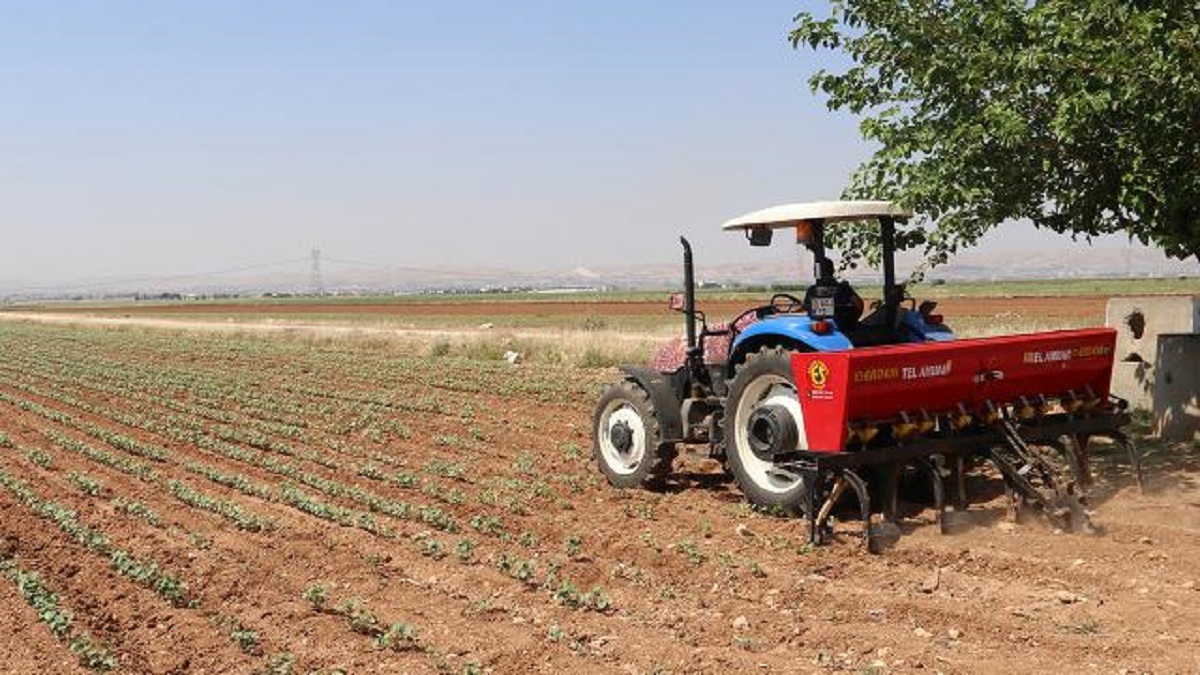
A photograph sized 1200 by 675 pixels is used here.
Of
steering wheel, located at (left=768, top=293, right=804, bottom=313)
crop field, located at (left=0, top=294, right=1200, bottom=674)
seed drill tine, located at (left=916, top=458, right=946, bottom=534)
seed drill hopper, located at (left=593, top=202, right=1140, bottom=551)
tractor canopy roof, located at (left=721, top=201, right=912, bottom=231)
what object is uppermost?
tractor canopy roof, located at (left=721, top=201, right=912, bottom=231)

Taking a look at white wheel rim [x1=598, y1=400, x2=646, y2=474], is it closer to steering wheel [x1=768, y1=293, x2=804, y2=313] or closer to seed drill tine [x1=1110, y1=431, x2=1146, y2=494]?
steering wheel [x1=768, y1=293, x2=804, y2=313]

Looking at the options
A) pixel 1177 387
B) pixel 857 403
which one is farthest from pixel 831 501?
pixel 1177 387

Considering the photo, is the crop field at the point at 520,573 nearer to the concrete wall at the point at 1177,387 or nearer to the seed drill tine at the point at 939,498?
the seed drill tine at the point at 939,498

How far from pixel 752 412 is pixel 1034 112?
326cm

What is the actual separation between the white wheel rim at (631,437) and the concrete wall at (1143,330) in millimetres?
5827

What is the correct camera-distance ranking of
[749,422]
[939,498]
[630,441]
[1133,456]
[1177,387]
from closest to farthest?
[939,498], [749,422], [1133,456], [630,441], [1177,387]

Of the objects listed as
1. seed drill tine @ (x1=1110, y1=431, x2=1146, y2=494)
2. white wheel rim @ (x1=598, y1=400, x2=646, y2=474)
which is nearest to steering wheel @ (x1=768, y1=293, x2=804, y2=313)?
white wheel rim @ (x1=598, y1=400, x2=646, y2=474)

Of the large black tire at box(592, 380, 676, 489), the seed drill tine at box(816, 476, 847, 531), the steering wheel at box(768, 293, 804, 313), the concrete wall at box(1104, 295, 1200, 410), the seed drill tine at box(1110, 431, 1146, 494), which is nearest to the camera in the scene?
the seed drill tine at box(816, 476, 847, 531)

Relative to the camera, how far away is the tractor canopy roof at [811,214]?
307 inches

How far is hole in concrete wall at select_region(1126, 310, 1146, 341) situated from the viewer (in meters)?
11.7

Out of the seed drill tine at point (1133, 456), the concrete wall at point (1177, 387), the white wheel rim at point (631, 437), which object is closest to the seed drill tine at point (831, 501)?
the white wheel rim at point (631, 437)

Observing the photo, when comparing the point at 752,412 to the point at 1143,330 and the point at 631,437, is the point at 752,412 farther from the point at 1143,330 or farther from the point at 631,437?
the point at 1143,330

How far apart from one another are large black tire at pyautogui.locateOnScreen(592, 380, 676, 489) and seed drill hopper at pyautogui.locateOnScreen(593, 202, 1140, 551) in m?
0.01

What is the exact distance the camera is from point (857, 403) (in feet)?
23.0
